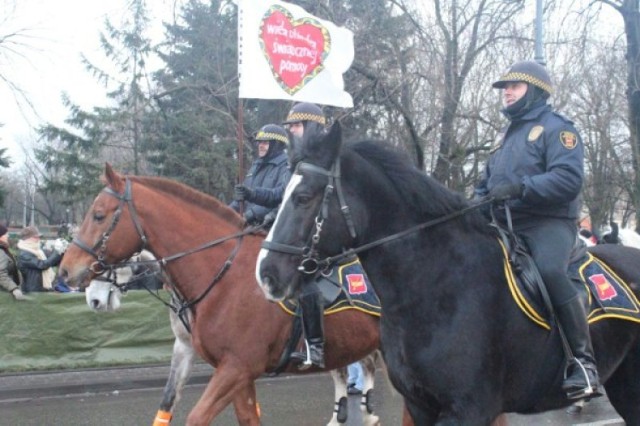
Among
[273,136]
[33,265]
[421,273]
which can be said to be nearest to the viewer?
[421,273]

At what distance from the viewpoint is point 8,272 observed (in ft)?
36.3

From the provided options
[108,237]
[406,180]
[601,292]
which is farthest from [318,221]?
[108,237]

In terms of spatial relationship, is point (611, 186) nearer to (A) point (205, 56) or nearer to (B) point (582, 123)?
(B) point (582, 123)

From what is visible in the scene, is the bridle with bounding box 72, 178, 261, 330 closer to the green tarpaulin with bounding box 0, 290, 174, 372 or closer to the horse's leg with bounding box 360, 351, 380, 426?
the horse's leg with bounding box 360, 351, 380, 426

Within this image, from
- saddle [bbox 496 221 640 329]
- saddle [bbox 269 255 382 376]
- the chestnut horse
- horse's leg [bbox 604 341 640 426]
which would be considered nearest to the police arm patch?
saddle [bbox 496 221 640 329]

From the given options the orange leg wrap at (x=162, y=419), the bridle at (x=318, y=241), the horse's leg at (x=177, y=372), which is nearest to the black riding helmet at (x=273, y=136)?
the horse's leg at (x=177, y=372)

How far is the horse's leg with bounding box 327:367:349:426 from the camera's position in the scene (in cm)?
789

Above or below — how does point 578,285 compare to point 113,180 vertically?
below

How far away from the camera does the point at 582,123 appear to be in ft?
78.2

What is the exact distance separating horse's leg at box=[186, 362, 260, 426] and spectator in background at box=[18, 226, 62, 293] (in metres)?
6.84

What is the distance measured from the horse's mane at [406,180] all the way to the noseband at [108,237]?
267cm

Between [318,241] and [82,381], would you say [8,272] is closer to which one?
[82,381]

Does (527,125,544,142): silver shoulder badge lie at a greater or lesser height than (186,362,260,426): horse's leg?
greater

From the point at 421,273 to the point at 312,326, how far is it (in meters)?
2.08
